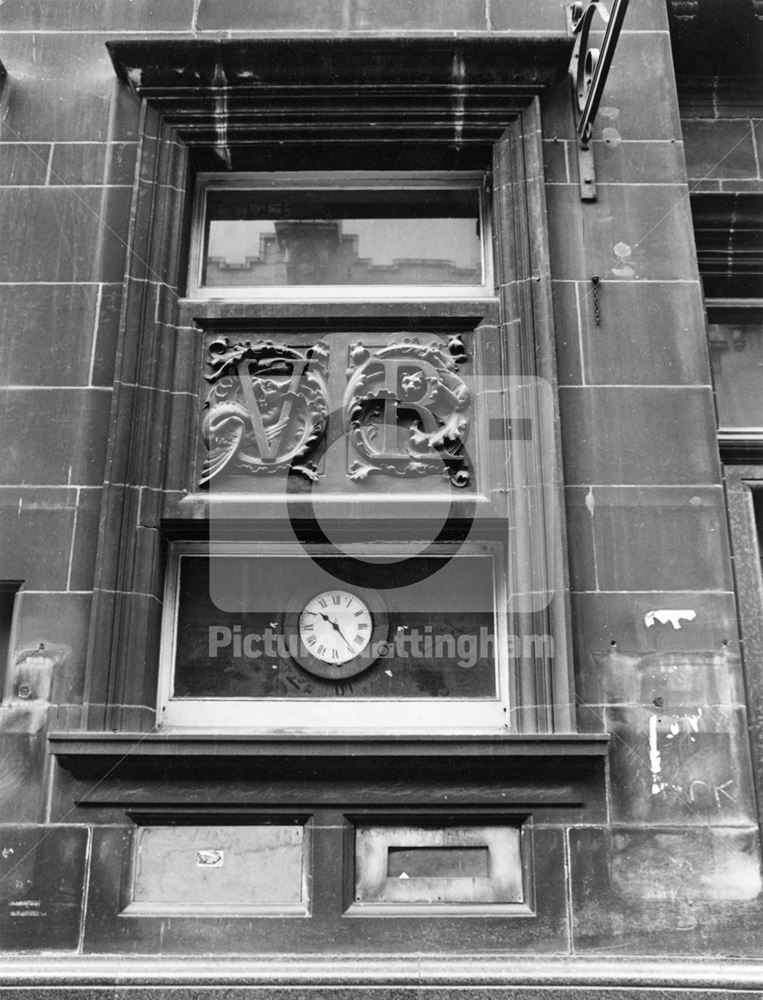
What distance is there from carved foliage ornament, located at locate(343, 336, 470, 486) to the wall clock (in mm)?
799

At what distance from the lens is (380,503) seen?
22.3ft

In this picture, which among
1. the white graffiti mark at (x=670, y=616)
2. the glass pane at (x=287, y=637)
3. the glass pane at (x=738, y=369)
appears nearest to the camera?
the white graffiti mark at (x=670, y=616)

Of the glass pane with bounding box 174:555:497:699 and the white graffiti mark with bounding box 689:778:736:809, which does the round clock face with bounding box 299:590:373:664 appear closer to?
the glass pane with bounding box 174:555:497:699

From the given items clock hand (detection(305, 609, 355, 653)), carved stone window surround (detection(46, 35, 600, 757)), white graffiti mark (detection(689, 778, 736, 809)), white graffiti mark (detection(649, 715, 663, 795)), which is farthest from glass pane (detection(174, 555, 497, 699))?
white graffiti mark (detection(689, 778, 736, 809))

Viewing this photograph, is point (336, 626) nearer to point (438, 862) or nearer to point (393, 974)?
point (438, 862)

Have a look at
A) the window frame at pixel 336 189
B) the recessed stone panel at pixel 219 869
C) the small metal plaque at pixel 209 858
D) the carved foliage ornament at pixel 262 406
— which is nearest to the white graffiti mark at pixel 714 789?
the recessed stone panel at pixel 219 869

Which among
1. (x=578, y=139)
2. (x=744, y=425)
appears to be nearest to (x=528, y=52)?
(x=578, y=139)

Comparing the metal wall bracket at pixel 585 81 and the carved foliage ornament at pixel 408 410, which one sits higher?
the metal wall bracket at pixel 585 81

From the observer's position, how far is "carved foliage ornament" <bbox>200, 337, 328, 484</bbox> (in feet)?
22.7

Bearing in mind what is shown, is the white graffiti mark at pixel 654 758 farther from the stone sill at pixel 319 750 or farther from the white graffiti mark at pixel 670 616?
the white graffiti mark at pixel 670 616

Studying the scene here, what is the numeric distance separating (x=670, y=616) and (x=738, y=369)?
2.38 m

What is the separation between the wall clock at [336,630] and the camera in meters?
6.69

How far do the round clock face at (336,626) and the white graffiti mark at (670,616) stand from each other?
67.2 inches

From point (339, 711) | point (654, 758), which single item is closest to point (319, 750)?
point (339, 711)
